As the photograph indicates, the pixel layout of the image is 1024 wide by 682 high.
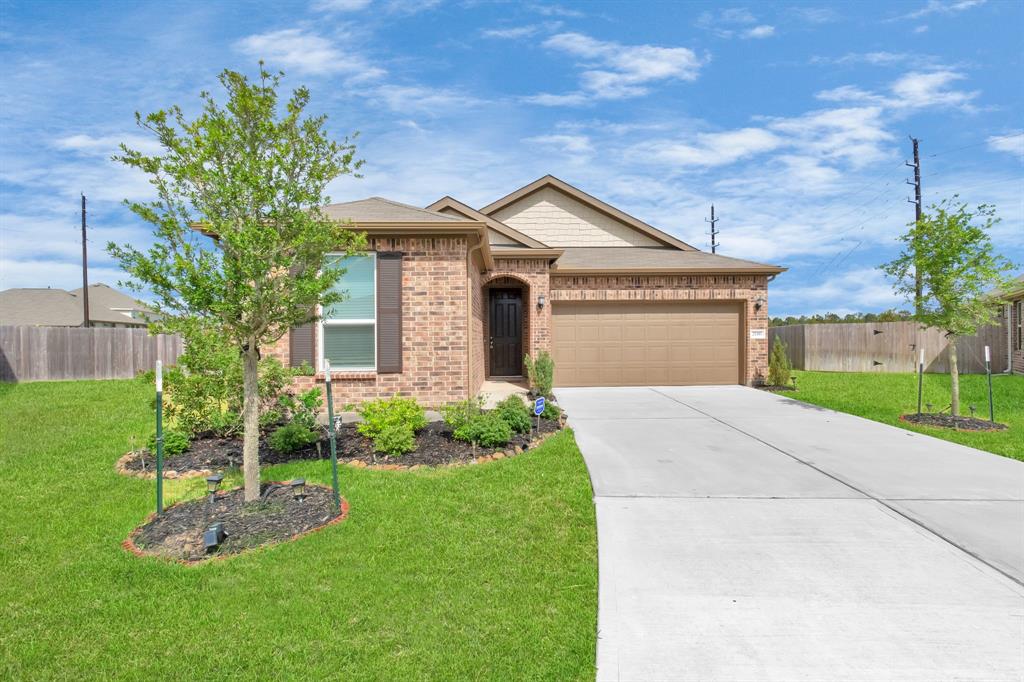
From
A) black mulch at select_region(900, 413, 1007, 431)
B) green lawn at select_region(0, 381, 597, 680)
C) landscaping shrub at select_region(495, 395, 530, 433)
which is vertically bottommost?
green lawn at select_region(0, 381, 597, 680)

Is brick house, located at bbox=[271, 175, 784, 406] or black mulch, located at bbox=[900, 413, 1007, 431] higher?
brick house, located at bbox=[271, 175, 784, 406]

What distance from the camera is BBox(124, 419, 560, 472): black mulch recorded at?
20.5ft

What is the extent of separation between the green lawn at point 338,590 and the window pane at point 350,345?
10.6 feet

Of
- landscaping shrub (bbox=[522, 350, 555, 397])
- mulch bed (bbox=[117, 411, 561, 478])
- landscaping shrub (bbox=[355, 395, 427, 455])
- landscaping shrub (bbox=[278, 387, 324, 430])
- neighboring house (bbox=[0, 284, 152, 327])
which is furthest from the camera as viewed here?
neighboring house (bbox=[0, 284, 152, 327])

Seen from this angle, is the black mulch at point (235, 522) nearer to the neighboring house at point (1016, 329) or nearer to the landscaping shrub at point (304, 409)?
the landscaping shrub at point (304, 409)

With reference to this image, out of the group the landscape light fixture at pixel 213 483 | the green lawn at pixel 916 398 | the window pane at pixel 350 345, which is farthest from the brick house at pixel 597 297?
the landscape light fixture at pixel 213 483

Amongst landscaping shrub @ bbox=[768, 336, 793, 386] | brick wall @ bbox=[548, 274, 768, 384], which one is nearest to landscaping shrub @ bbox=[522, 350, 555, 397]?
brick wall @ bbox=[548, 274, 768, 384]

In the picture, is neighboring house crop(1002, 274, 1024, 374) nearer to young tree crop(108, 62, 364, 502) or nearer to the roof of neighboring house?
the roof of neighboring house

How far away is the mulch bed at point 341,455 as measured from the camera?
20.2 feet

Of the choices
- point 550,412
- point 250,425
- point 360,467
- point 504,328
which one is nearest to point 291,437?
point 360,467

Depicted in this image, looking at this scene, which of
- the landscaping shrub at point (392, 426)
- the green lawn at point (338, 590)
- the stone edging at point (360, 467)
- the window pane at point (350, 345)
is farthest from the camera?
the window pane at point (350, 345)

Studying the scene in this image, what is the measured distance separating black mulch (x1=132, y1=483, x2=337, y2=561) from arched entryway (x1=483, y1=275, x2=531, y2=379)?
9.14m

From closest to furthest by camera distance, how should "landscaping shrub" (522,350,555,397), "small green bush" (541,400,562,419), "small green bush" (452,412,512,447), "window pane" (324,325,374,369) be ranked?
"small green bush" (452,412,512,447) < "small green bush" (541,400,562,419) < "window pane" (324,325,374,369) < "landscaping shrub" (522,350,555,397)

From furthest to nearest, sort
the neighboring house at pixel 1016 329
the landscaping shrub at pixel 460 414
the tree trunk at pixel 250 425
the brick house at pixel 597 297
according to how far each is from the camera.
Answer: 1. the neighboring house at pixel 1016 329
2. the brick house at pixel 597 297
3. the landscaping shrub at pixel 460 414
4. the tree trunk at pixel 250 425
